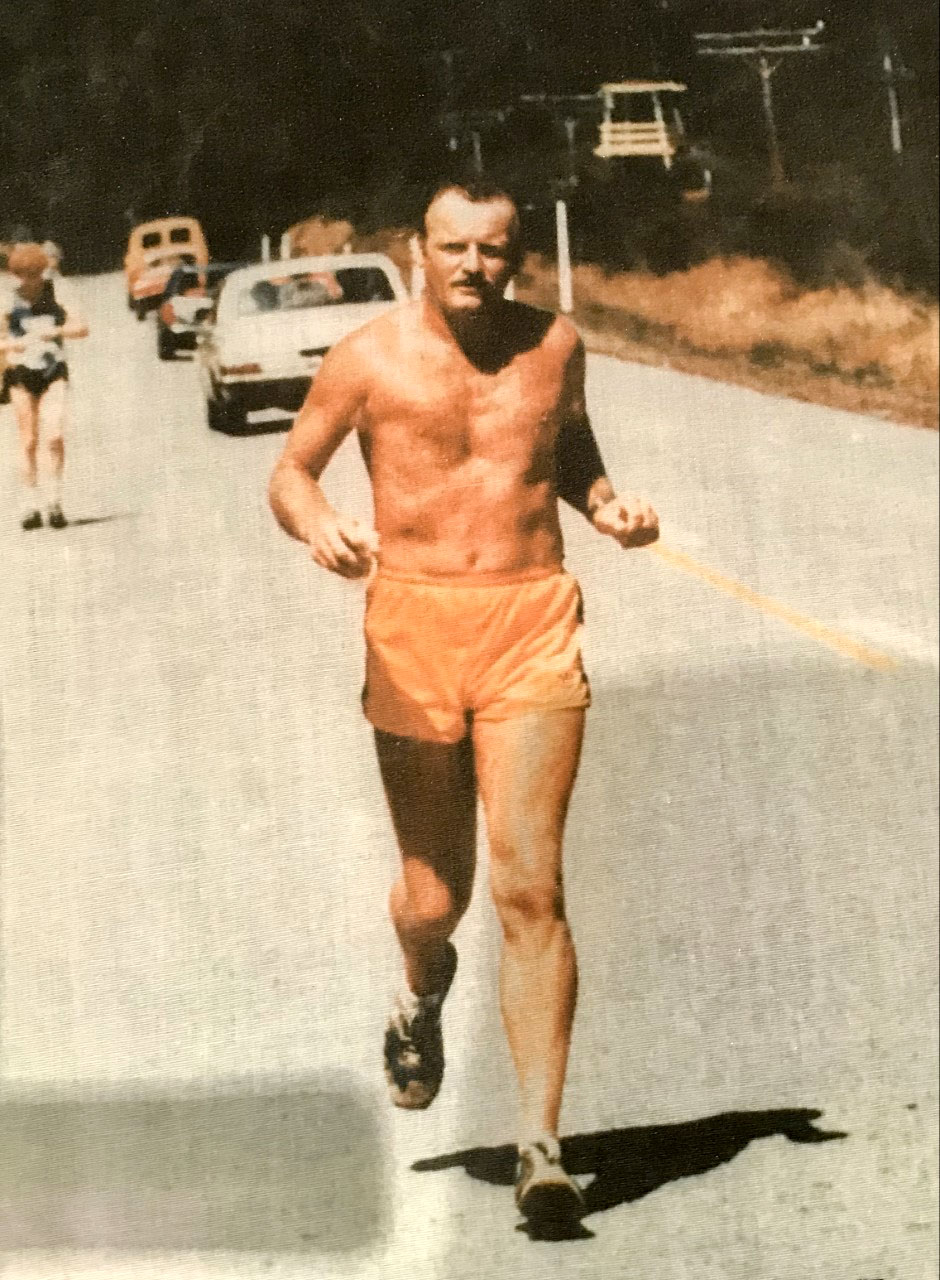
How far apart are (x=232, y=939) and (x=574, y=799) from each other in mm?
690

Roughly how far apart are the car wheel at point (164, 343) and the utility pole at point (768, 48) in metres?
1.21

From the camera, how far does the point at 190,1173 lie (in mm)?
2711

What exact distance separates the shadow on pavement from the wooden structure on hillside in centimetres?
193

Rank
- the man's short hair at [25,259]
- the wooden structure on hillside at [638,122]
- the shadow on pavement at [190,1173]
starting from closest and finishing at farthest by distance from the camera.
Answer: the shadow on pavement at [190,1173]
the man's short hair at [25,259]
the wooden structure on hillside at [638,122]

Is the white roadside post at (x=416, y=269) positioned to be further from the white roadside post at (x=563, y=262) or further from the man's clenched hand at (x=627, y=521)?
the man's clenched hand at (x=627, y=521)

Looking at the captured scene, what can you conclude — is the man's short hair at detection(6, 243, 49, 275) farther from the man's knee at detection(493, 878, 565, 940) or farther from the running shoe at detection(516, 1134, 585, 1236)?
the running shoe at detection(516, 1134, 585, 1236)

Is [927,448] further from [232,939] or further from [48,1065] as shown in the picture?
[48,1065]

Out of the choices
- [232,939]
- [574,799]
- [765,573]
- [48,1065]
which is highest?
[765,573]

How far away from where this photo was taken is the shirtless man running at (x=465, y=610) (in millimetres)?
2766

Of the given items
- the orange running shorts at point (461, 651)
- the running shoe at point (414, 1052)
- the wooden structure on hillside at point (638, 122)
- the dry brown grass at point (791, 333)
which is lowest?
the running shoe at point (414, 1052)

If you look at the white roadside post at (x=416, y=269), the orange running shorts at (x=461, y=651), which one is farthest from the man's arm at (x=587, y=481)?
the white roadside post at (x=416, y=269)

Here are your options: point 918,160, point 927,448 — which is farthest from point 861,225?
point 927,448

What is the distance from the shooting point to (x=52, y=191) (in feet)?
9.20

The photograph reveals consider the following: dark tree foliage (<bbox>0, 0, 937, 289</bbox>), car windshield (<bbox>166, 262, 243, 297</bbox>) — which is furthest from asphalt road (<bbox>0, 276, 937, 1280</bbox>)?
dark tree foliage (<bbox>0, 0, 937, 289</bbox>)
